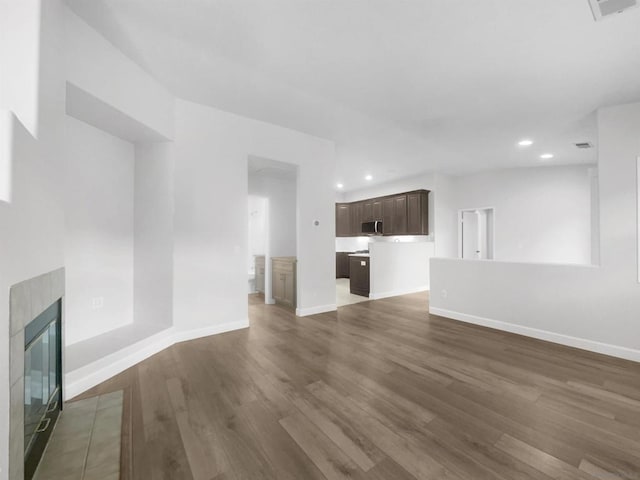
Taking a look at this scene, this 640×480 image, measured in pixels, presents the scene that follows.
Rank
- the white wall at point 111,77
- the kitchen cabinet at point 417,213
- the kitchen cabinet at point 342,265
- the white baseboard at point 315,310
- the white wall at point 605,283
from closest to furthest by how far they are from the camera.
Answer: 1. the white wall at point 111,77
2. the white wall at point 605,283
3. the white baseboard at point 315,310
4. the kitchen cabinet at point 417,213
5. the kitchen cabinet at point 342,265

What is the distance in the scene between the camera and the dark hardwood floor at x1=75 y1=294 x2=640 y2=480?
152 centimetres

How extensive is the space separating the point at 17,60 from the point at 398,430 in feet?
10.3

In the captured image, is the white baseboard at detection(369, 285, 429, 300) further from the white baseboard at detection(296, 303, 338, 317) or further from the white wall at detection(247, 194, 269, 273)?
the white wall at detection(247, 194, 269, 273)

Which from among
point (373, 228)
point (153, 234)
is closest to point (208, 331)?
point (153, 234)

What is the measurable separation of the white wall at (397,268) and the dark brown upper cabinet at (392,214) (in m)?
0.52

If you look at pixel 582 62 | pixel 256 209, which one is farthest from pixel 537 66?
pixel 256 209

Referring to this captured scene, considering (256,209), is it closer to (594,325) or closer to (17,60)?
(17,60)

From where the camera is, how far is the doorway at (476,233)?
6.89 m

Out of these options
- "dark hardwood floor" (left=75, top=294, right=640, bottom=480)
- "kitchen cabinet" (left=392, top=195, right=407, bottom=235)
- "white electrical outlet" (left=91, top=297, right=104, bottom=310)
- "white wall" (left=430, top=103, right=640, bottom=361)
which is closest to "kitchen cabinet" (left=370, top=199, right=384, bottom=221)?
"kitchen cabinet" (left=392, top=195, right=407, bottom=235)

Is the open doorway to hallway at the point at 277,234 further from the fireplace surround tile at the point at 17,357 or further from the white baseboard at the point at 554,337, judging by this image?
the fireplace surround tile at the point at 17,357

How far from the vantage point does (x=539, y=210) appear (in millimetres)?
6086

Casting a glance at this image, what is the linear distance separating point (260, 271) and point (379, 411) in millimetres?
4623

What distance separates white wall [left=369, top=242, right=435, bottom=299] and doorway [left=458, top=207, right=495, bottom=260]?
1082 mm

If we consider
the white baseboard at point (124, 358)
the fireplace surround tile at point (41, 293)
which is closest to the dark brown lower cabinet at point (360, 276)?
the white baseboard at point (124, 358)
